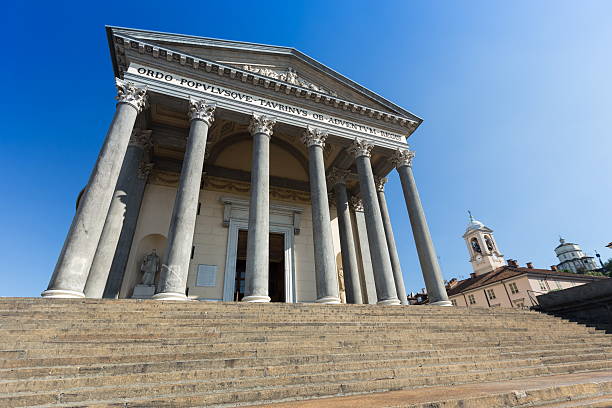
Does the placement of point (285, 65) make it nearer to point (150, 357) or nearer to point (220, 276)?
point (220, 276)

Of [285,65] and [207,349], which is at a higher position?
[285,65]

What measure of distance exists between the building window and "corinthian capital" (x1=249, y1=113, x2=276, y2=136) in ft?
23.8

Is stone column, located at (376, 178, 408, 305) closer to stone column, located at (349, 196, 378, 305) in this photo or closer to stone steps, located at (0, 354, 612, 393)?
stone column, located at (349, 196, 378, 305)

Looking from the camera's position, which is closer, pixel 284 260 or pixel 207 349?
pixel 207 349

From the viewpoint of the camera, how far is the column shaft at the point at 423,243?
38.8ft

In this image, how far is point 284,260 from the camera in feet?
53.9

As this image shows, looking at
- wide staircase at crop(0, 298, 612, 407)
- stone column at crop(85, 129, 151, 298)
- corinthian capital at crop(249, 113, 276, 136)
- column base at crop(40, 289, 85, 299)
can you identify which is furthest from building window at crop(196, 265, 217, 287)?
wide staircase at crop(0, 298, 612, 407)

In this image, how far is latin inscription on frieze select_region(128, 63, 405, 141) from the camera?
11.3m

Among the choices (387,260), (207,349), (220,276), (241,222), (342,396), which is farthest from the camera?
(241,222)

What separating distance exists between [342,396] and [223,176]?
48.6 ft

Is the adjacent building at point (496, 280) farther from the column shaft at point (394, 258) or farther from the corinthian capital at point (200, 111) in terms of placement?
the corinthian capital at point (200, 111)

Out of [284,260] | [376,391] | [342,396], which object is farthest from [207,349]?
[284,260]

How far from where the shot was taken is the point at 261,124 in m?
12.3

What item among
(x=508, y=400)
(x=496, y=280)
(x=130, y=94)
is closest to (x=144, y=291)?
(x=130, y=94)
